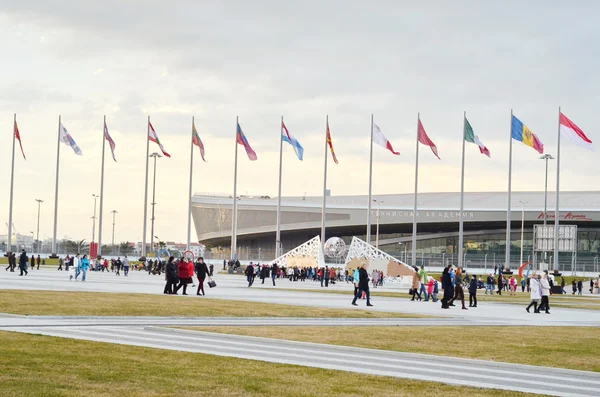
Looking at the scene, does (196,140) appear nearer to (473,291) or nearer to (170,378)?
(473,291)

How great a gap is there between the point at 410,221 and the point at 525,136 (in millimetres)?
54201

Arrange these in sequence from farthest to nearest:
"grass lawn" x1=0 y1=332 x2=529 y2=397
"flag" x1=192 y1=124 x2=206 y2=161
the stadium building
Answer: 1. the stadium building
2. "flag" x1=192 y1=124 x2=206 y2=161
3. "grass lawn" x1=0 y1=332 x2=529 y2=397

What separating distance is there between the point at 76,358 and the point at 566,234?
254ft

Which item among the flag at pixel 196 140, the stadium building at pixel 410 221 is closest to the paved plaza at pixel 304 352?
the flag at pixel 196 140

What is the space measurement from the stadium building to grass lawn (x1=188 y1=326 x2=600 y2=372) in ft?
278

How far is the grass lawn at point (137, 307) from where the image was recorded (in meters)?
23.0

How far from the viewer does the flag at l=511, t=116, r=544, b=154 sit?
62125 millimetres

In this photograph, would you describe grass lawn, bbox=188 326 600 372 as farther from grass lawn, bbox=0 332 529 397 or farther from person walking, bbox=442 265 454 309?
person walking, bbox=442 265 454 309

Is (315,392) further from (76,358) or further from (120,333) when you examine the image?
(120,333)

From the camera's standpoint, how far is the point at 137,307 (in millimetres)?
24766

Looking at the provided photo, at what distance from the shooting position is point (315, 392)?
11.2 m

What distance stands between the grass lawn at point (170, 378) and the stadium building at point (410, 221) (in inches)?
3684

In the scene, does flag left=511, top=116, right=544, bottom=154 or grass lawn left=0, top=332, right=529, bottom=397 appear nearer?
grass lawn left=0, top=332, right=529, bottom=397

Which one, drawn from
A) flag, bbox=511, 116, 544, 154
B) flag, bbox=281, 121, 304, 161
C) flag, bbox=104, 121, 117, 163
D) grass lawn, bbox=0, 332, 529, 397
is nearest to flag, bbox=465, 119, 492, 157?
flag, bbox=511, 116, 544, 154
